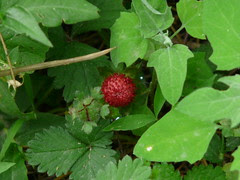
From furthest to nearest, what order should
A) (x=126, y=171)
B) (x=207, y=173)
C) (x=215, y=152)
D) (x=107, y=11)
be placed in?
1. (x=107, y=11)
2. (x=215, y=152)
3. (x=207, y=173)
4. (x=126, y=171)

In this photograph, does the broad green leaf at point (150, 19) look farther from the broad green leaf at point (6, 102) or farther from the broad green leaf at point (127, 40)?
the broad green leaf at point (6, 102)

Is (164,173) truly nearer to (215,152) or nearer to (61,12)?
(215,152)

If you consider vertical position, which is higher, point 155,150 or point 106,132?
point 155,150

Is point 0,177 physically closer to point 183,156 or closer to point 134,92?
point 134,92

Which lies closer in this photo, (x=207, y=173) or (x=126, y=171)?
(x=126, y=171)

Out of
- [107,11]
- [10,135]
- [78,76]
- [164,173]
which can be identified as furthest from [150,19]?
[10,135]

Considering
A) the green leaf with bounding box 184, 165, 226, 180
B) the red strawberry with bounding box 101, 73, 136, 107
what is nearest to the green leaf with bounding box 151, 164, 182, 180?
the green leaf with bounding box 184, 165, 226, 180

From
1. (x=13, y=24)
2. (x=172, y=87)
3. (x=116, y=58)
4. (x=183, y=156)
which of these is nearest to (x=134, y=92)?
(x=116, y=58)
